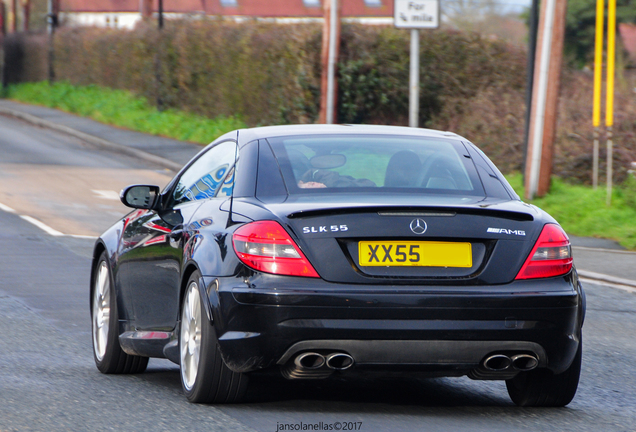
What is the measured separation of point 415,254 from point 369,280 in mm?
233

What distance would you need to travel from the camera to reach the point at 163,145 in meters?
29.7

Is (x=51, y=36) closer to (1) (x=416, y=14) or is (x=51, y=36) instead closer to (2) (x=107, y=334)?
(1) (x=416, y=14)

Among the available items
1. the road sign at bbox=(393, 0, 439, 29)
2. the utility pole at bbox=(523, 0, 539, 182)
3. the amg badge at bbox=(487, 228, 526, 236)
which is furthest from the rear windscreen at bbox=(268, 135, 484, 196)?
the road sign at bbox=(393, 0, 439, 29)

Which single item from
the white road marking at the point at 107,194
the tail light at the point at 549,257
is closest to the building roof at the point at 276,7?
the white road marking at the point at 107,194

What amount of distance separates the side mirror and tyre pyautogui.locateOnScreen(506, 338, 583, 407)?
7.23ft

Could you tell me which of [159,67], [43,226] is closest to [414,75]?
[43,226]

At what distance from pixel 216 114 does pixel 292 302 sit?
28.1 metres

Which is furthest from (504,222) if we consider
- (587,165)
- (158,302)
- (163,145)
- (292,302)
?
(163,145)

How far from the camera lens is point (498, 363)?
5000mm

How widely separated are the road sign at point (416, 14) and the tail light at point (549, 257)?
1405cm

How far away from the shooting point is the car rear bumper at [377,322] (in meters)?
4.78

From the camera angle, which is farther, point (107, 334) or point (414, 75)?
point (414, 75)

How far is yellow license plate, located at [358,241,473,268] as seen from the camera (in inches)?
191

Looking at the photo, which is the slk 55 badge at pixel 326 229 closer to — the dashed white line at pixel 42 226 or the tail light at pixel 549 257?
the tail light at pixel 549 257
